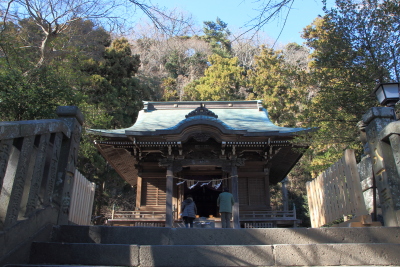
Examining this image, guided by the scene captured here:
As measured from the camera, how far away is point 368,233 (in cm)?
400

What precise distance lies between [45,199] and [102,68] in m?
16.3

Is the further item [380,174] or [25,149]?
[380,174]

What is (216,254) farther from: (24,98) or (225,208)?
(24,98)

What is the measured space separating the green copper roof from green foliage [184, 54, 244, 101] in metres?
9.45

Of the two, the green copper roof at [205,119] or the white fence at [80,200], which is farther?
the green copper roof at [205,119]

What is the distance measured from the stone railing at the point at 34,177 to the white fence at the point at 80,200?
114 cm

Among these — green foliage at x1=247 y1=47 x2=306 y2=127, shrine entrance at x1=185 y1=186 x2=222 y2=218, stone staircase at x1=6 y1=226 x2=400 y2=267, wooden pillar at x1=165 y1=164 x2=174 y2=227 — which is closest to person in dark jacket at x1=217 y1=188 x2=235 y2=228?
wooden pillar at x1=165 y1=164 x2=174 y2=227

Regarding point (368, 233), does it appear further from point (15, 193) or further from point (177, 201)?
point (177, 201)

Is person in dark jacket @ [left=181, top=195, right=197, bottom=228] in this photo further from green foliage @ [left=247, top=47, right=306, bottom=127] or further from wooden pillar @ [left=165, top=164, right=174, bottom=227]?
green foliage @ [left=247, top=47, right=306, bottom=127]

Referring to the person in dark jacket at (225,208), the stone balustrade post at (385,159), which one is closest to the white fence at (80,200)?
the person in dark jacket at (225,208)

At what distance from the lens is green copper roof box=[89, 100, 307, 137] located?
31.6 feet

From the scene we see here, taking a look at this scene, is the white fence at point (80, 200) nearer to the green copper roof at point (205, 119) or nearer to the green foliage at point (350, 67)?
the green copper roof at point (205, 119)

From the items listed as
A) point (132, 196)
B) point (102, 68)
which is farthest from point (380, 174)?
point (132, 196)

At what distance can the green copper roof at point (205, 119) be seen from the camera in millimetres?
9633
